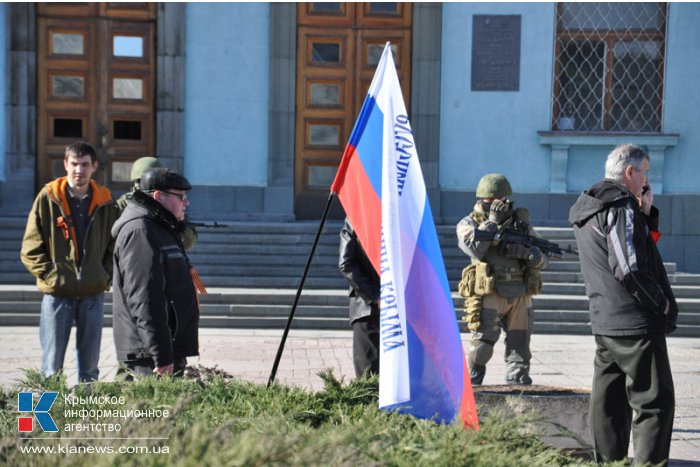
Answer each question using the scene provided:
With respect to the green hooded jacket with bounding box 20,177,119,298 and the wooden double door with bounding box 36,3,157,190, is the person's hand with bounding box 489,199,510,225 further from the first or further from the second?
the wooden double door with bounding box 36,3,157,190

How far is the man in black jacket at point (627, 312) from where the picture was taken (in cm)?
451

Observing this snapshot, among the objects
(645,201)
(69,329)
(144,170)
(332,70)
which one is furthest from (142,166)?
(332,70)

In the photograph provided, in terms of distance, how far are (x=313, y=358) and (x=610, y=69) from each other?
733cm

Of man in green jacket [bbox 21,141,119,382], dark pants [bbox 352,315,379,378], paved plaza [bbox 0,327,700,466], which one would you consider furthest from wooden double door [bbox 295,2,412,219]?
dark pants [bbox 352,315,379,378]

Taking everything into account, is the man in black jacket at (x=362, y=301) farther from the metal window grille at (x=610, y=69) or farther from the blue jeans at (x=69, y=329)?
the metal window grille at (x=610, y=69)

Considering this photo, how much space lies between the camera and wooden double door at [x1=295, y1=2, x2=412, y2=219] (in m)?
13.3

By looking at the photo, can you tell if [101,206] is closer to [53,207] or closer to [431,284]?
[53,207]

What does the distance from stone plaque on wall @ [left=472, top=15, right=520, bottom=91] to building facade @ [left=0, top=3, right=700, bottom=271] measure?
2cm

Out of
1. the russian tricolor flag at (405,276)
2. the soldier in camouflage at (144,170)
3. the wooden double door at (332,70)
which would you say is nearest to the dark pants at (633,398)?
the russian tricolor flag at (405,276)

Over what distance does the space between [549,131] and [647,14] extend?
230cm

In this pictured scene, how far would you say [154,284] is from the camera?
14.5ft

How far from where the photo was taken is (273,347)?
912 cm

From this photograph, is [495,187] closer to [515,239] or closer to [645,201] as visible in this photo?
[515,239]

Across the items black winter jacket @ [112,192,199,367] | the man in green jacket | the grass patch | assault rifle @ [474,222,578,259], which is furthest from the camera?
assault rifle @ [474,222,578,259]
